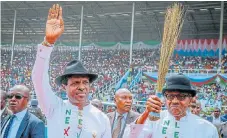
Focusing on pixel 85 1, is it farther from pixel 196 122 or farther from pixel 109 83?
pixel 196 122

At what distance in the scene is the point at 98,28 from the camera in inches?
989

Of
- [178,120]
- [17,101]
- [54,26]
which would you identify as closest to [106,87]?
[17,101]

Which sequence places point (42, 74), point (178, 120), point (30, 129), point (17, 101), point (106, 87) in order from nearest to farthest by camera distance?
point (42, 74) < point (178, 120) < point (30, 129) < point (17, 101) < point (106, 87)

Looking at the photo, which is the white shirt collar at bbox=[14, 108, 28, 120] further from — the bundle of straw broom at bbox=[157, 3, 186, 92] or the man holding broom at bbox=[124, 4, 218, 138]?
the bundle of straw broom at bbox=[157, 3, 186, 92]

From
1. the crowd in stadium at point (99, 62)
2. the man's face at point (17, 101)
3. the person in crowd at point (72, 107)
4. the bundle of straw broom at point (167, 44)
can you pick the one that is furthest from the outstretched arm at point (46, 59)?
the crowd in stadium at point (99, 62)

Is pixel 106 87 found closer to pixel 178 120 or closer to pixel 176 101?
pixel 178 120

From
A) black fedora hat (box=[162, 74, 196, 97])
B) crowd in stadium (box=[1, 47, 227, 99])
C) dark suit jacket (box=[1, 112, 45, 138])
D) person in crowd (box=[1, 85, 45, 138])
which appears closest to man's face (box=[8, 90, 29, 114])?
person in crowd (box=[1, 85, 45, 138])

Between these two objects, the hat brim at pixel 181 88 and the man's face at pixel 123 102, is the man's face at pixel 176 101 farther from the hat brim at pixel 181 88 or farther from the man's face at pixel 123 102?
the man's face at pixel 123 102

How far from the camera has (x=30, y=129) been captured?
3.15 m

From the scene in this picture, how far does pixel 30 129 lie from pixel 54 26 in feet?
4.01

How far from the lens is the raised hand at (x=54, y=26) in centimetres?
221

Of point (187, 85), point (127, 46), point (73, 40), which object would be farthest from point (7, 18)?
point (187, 85)

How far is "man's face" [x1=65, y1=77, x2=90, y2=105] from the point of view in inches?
94.5

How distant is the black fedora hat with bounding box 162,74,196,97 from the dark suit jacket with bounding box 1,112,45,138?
1.16m
